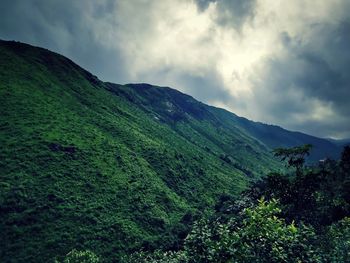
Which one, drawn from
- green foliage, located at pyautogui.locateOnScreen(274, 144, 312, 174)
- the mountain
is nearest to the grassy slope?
the mountain

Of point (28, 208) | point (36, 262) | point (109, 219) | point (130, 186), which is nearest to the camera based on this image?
point (36, 262)

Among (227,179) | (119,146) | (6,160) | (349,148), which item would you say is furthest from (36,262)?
(227,179)

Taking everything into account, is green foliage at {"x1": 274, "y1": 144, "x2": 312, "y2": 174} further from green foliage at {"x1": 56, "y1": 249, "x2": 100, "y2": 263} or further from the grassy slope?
the grassy slope

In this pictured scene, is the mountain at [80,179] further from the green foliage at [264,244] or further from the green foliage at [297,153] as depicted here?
the green foliage at [264,244]

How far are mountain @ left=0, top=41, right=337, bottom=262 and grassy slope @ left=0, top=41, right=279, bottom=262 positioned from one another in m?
0.30

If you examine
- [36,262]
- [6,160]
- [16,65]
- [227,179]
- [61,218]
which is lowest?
[36,262]

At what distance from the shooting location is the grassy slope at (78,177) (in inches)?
3701

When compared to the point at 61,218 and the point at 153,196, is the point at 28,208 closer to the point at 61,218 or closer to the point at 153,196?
the point at 61,218

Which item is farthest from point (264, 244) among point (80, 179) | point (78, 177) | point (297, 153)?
point (78, 177)

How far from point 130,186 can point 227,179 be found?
7386 centimetres

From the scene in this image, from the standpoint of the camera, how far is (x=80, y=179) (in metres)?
118

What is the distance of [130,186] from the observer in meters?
127

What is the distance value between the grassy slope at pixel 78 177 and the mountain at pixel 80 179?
30 centimetres

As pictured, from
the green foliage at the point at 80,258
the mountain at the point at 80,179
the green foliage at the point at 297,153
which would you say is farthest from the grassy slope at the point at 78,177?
the green foliage at the point at 297,153
